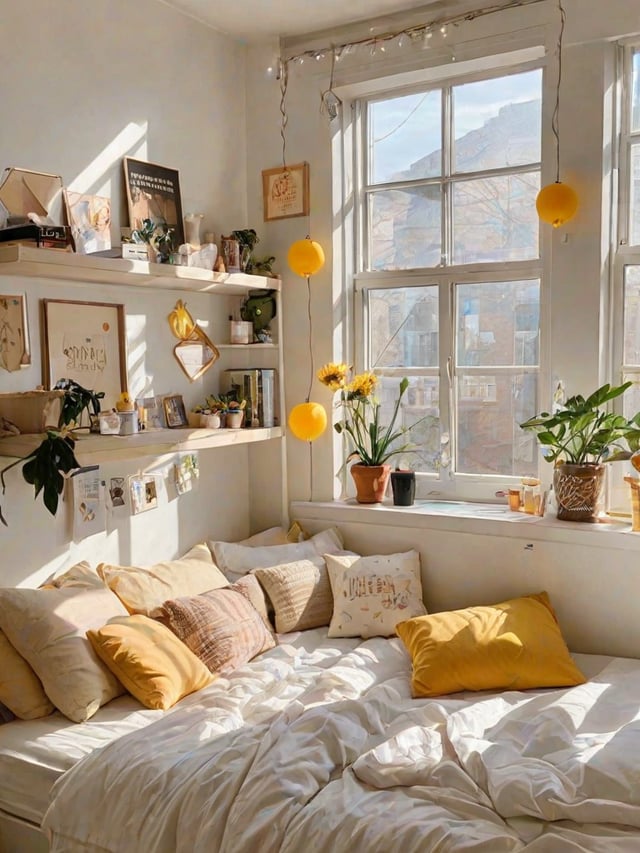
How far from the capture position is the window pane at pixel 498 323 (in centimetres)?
323

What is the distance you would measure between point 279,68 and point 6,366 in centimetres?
192

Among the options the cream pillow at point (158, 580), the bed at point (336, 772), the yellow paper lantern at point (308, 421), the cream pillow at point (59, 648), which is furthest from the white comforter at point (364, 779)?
the yellow paper lantern at point (308, 421)

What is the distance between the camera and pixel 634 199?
2994 mm

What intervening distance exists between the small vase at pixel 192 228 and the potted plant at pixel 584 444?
150 cm

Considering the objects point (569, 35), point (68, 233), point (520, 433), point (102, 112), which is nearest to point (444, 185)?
point (569, 35)

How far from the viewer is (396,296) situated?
139 inches

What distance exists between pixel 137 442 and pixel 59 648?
0.71 meters

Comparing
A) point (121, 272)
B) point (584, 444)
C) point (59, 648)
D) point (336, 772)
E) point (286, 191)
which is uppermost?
point (286, 191)

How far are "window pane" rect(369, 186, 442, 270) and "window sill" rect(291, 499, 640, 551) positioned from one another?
3.51 feet

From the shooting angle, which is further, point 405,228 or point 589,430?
point 405,228

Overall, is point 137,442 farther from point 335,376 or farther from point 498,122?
point 498,122

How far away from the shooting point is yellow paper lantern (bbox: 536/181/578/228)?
9.46 feet

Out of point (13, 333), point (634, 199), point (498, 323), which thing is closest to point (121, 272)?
point (13, 333)

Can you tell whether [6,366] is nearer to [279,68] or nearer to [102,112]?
[102,112]
